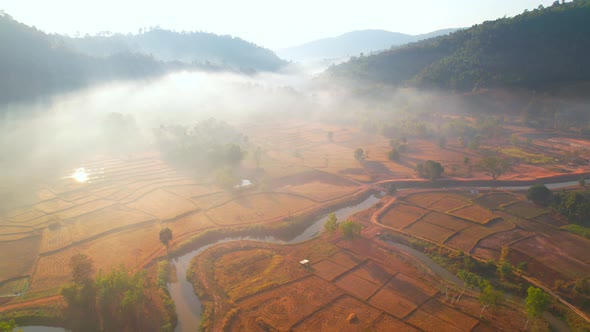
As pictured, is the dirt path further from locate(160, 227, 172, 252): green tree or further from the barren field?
the barren field

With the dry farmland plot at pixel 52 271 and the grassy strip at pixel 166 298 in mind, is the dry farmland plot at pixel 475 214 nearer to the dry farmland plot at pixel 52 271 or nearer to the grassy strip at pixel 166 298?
the grassy strip at pixel 166 298

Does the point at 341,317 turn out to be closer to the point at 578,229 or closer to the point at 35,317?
the point at 35,317

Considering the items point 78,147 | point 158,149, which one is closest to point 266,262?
point 158,149

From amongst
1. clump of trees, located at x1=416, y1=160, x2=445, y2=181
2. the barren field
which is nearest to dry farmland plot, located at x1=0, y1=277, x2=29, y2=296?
the barren field

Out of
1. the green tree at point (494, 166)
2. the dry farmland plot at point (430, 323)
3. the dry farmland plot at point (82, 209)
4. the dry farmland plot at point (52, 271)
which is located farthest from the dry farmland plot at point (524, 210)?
the dry farmland plot at point (82, 209)

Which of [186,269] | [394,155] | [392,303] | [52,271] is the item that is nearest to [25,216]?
[52,271]
